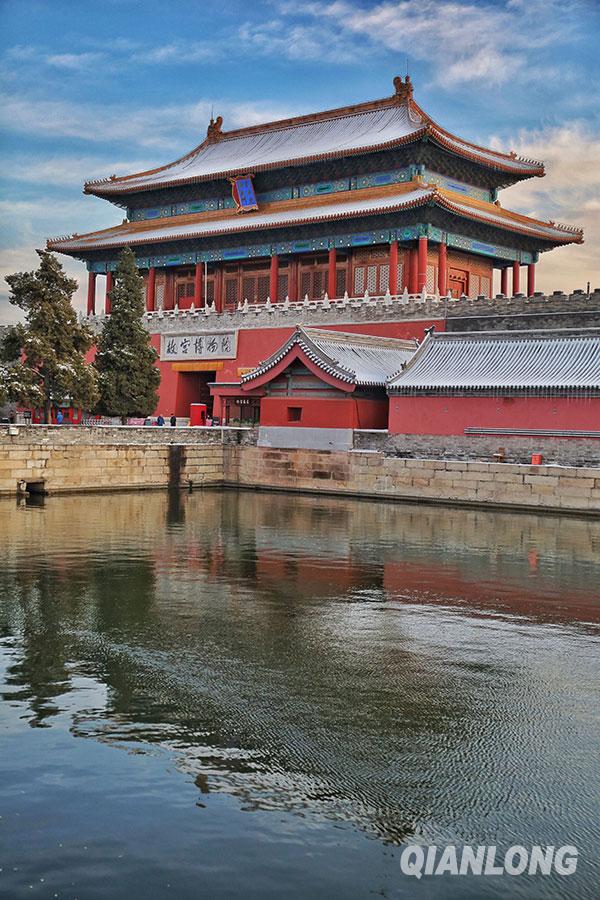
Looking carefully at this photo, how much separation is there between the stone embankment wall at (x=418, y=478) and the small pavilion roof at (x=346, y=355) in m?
2.46

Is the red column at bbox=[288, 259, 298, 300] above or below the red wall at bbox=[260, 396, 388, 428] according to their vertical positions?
above

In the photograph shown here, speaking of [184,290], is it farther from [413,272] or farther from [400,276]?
[413,272]

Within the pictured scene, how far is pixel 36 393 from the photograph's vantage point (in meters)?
28.7

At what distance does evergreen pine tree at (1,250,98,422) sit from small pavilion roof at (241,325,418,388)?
5663 mm

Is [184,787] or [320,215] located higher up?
[320,215]

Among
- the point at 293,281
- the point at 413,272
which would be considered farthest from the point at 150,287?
the point at 413,272

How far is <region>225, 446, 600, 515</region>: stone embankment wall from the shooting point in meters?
24.5

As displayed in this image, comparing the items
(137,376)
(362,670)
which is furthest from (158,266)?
(362,670)

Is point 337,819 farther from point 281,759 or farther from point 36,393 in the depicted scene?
point 36,393

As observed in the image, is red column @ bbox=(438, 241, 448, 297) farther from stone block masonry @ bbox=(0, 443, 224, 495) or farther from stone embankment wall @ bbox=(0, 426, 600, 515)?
stone block masonry @ bbox=(0, 443, 224, 495)

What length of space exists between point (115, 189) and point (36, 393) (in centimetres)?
2454

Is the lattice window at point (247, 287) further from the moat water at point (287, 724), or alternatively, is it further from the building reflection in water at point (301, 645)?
the moat water at point (287, 724)

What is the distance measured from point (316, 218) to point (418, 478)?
58.1 ft

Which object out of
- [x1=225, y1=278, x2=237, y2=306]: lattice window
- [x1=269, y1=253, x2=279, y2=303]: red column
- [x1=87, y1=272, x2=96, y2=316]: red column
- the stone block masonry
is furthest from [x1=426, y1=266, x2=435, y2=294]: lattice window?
[x1=87, y1=272, x2=96, y2=316]: red column
